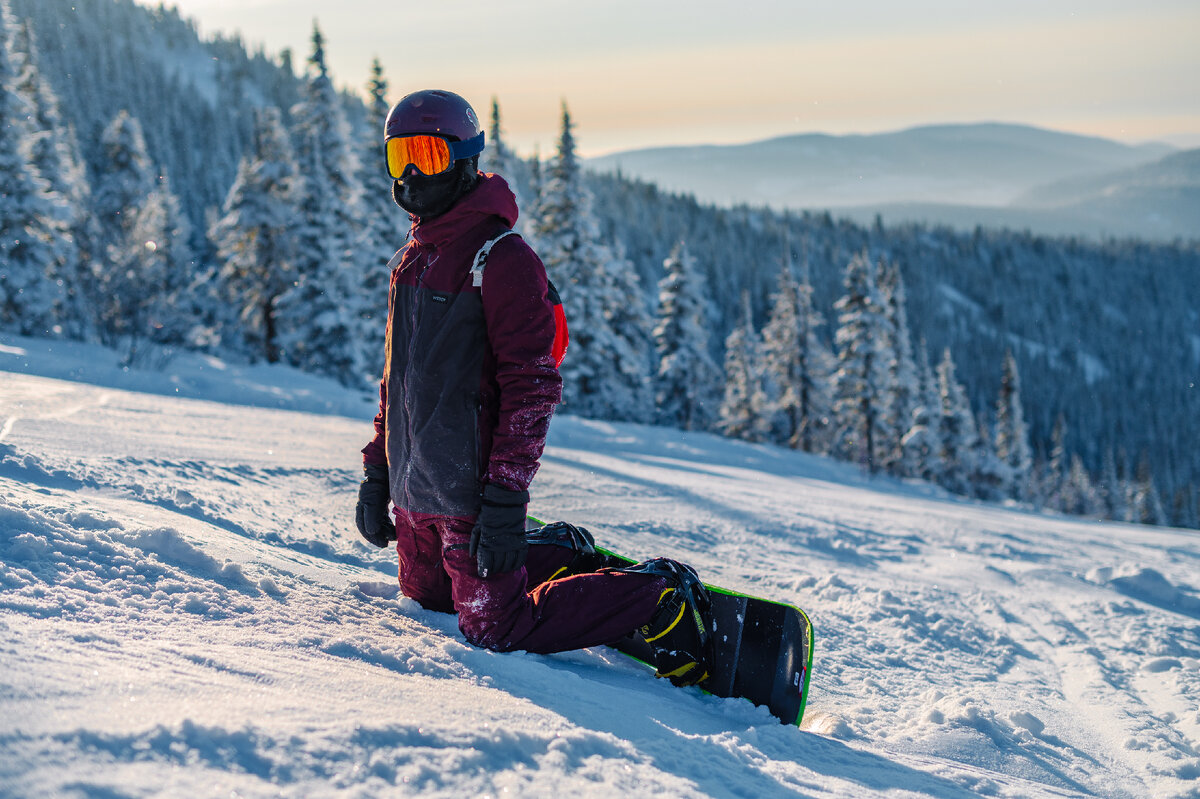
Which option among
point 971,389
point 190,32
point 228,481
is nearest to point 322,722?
point 228,481

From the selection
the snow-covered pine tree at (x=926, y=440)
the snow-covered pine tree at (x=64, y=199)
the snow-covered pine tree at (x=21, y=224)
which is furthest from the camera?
the snow-covered pine tree at (x=926, y=440)

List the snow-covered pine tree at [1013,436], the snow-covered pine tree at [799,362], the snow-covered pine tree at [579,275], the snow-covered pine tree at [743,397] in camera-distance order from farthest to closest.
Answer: the snow-covered pine tree at [1013,436], the snow-covered pine tree at [743,397], the snow-covered pine tree at [799,362], the snow-covered pine tree at [579,275]

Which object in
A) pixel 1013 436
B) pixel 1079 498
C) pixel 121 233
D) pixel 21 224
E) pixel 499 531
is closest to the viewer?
pixel 499 531

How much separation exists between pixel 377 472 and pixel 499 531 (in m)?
0.93

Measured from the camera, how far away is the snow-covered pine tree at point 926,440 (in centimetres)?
3609

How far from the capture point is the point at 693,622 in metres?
2.89

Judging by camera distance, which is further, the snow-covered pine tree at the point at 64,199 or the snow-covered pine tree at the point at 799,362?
the snow-covered pine tree at the point at 799,362

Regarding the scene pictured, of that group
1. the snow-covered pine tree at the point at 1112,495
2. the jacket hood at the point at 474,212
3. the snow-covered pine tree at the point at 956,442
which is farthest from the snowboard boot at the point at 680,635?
the snow-covered pine tree at the point at 1112,495

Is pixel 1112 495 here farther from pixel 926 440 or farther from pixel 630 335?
pixel 630 335

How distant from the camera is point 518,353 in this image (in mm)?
2684

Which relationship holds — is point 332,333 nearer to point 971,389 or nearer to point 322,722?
point 322,722

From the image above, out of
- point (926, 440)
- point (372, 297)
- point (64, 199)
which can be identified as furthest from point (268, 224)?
point (926, 440)

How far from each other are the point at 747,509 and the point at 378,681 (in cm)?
507

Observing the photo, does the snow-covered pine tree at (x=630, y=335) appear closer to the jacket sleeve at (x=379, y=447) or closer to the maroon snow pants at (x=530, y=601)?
the jacket sleeve at (x=379, y=447)
